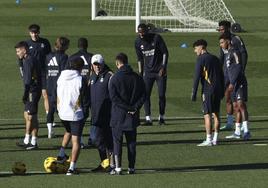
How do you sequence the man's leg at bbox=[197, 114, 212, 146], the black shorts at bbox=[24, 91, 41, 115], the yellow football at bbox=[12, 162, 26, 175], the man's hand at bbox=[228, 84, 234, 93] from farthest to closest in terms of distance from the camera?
the man's hand at bbox=[228, 84, 234, 93] → the man's leg at bbox=[197, 114, 212, 146] → the black shorts at bbox=[24, 91, 41, 115] → the yellow football at bbox=[12, 162, 26, 175]

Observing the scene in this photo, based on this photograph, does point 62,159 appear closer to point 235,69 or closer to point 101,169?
point 101,169

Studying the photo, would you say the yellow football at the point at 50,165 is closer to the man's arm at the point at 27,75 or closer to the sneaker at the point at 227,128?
the man's arm at the point at 27,75

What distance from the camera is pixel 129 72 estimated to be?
17.3 metres

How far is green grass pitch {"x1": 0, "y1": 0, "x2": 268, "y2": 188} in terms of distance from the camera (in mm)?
16625

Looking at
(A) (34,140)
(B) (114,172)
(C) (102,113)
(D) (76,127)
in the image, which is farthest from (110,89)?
(A) (34,140)

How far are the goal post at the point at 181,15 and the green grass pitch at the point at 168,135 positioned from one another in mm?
Answer: 864

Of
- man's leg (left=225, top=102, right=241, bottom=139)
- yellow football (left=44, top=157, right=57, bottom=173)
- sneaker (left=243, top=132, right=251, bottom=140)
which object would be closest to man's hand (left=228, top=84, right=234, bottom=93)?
man's leg (left=225, top=102, right=241, bottom=139)

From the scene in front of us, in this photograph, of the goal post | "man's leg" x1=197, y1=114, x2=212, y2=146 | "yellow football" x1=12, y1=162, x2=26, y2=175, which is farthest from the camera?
the goal post

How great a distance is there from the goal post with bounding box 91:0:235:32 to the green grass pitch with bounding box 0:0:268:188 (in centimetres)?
86

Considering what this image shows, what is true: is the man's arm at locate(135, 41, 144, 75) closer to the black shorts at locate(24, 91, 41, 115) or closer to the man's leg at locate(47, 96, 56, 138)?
the man's leg at locate(47, 96, 56, 138)

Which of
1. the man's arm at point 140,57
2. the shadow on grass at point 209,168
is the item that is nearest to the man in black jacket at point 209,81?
the shadow on grass at point 209,168

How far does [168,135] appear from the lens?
2194 cm

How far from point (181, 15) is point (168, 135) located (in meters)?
21.0

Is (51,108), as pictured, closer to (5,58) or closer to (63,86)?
(63,86)
